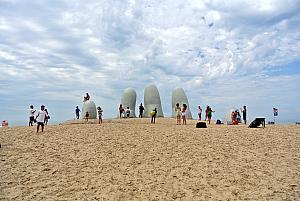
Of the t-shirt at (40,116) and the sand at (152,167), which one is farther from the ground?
the t-shirt at (40,116)

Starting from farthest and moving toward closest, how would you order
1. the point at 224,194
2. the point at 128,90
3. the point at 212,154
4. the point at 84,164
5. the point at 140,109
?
1. the point at 128,90
2. the point at 140,109
3. the point at 212,154
4. the point at 84,164
5. the point at 224,194

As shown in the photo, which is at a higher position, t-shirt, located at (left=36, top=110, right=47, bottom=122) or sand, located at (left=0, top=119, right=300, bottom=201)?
t-shirt, located at (left=36, top=110, right=47, bottom=122)

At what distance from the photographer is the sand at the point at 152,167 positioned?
946 cm

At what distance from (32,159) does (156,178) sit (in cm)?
500

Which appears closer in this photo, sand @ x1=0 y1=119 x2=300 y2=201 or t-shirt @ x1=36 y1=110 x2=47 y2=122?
sand @ x1=0 y1=119 x2=300 y2=201

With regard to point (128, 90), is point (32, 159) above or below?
below

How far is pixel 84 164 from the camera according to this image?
39.1ft

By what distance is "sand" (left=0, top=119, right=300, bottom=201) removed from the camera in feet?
31.0

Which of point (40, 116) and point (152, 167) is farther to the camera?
point (40, 116)

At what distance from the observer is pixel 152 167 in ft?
→ 37.4

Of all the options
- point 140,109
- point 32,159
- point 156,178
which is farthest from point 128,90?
point 156,178

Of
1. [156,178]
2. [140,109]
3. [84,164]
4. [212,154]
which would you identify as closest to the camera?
[156,178]

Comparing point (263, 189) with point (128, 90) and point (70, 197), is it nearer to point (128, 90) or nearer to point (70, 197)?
point (70, 197)

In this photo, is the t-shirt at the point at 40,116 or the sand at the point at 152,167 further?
the t-shirt at the point at 40,116
